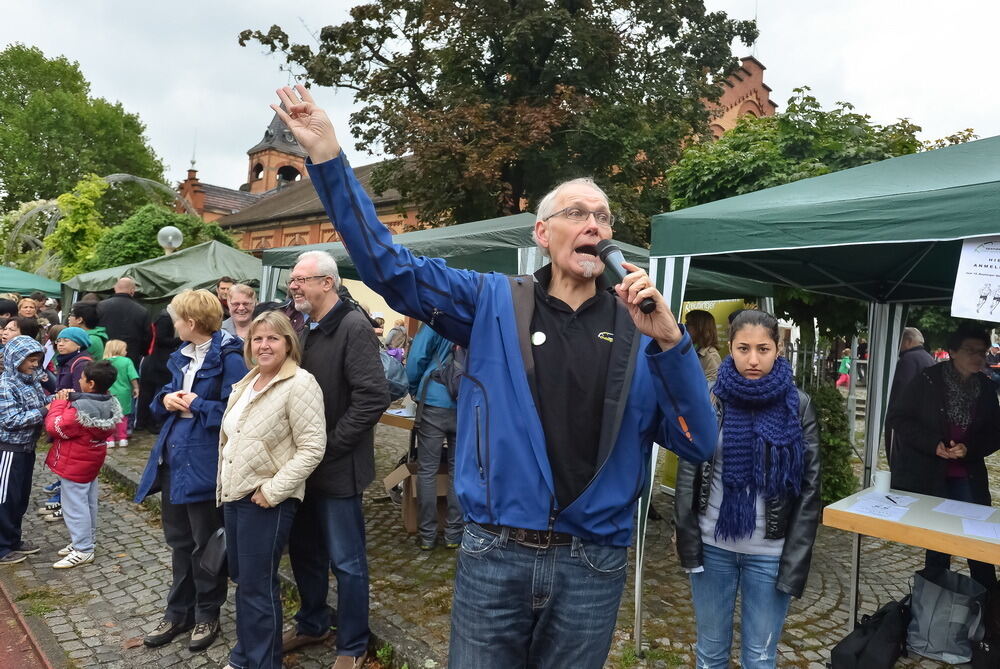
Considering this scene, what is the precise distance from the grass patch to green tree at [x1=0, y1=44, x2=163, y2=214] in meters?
38.4

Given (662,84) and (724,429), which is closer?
(724,429)

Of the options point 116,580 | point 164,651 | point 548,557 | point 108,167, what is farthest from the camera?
point 108,167

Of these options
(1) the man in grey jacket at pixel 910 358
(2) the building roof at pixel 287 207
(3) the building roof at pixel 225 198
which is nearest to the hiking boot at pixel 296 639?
(1) the man in grey jacket at pixel 910 358

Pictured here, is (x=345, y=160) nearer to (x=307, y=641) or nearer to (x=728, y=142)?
(x=307, y=641)

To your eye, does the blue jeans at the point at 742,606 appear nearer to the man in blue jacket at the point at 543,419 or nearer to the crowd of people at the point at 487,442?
the crowd of people at the point at 487,442

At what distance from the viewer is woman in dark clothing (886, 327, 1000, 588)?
13.8 feet

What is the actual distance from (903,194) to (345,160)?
2646 mm

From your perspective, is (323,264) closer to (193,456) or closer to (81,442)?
(193,456)

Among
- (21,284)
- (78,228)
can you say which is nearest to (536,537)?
(21,284)

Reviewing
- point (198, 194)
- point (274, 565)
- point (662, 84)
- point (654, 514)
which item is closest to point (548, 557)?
point (274, 565)

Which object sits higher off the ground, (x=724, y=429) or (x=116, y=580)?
(x=724, y=429)

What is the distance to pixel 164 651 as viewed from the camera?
356cm

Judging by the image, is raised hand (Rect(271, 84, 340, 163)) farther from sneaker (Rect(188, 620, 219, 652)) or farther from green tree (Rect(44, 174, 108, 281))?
green tree (Rect(44, 174, 108, 281))

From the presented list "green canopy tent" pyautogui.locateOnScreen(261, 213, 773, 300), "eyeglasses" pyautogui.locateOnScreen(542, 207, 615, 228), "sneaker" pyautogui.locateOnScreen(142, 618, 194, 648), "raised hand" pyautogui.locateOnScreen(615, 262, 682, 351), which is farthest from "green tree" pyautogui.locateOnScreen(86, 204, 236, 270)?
"raised hand" pyautogui.locateOnScreen(615, 262, 682, 351)
